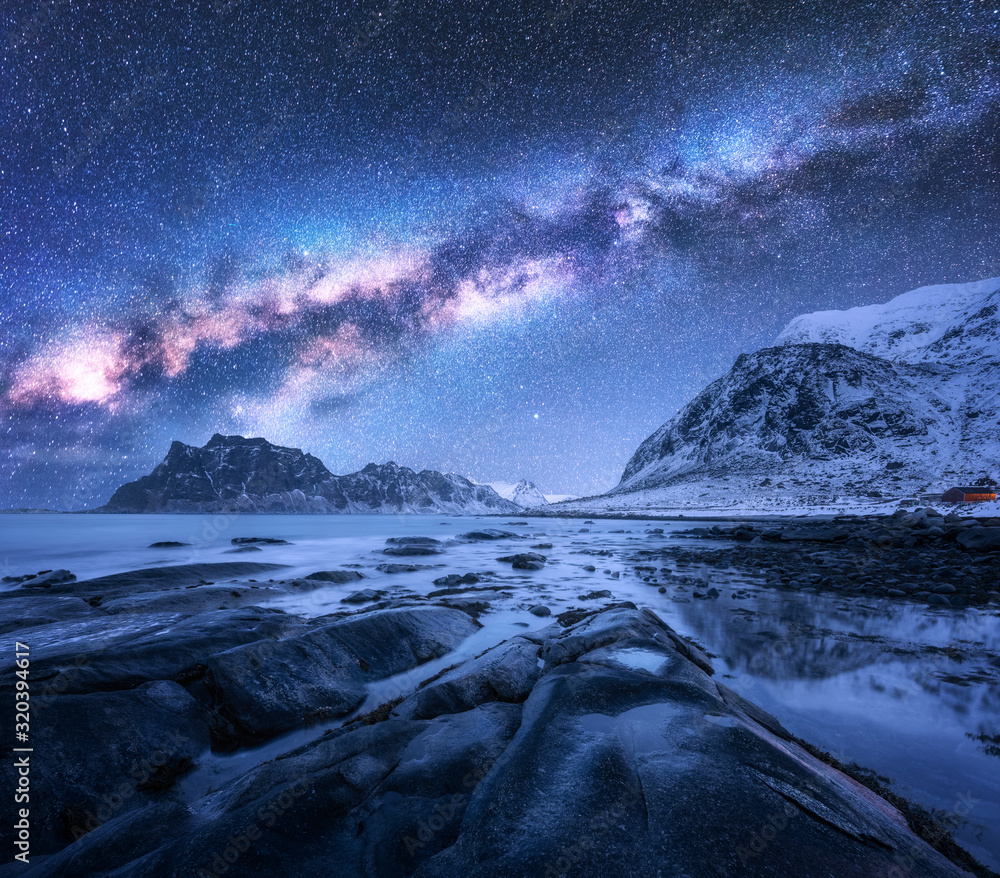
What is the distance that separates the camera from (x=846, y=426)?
13250cm

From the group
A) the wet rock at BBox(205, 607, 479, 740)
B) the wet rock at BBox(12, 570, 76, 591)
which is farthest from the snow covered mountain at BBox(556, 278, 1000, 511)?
the wet rock at BBox(12, 570, 76, 591)

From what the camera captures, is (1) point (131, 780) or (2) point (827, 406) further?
(2) point (827, 406)

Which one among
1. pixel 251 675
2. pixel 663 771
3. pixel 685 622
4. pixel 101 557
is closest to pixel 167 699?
pixel 251 675

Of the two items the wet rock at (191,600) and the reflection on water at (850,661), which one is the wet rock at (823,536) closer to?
the reflection on water at (850,661)

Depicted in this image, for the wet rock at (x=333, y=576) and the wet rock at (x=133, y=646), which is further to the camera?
the wet rock at (x=333, y=576)

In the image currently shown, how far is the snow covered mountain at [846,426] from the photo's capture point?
9956cm

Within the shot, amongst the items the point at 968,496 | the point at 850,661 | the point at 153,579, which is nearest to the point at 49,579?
the point at 153,579

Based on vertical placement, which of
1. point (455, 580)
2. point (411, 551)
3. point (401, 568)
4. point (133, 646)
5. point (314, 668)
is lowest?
point (411, 551)

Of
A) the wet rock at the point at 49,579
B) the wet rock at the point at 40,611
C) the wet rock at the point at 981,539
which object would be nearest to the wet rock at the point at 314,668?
the wet rock at the point at 40,611

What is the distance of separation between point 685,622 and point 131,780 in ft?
37.3

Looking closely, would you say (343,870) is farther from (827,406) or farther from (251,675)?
(827,406)

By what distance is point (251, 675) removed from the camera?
21.7 feet

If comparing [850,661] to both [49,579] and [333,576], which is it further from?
[49,579]

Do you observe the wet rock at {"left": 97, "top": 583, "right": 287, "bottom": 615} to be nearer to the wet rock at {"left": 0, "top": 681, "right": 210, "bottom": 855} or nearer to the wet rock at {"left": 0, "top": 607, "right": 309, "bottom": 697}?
the wet rock at {"left": 0, "top": 607, "right": 309, "bottom": 697}
